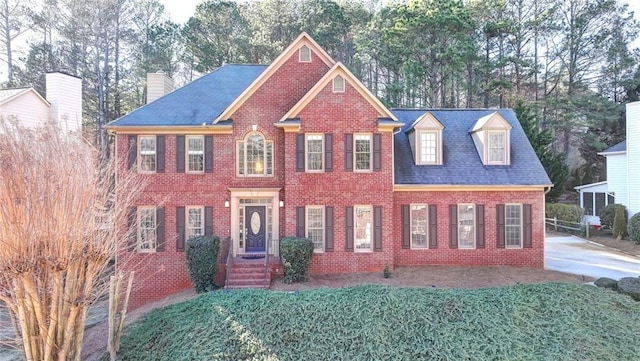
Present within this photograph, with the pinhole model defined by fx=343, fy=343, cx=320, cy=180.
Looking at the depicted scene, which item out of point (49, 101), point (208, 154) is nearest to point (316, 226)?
point (208, 154)

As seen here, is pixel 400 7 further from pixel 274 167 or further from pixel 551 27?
pixel 274 167

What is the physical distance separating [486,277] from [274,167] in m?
8.59

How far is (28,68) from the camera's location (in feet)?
87.9

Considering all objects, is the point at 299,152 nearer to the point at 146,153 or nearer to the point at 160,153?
the point at 160,153

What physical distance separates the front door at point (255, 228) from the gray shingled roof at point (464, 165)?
18.0ft

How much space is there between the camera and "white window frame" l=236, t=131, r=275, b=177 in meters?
13.0

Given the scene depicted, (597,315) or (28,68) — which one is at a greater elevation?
(28,68)

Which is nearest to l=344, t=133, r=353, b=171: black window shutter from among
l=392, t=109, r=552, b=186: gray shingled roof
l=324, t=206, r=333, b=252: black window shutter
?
l=324, t=206, r=333, b=252: black window shutter

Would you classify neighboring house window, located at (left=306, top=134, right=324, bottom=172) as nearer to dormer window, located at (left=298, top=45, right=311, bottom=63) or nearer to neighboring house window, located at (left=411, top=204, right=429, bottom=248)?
dormer window, located at (left=298, top=45, right=311, bottom=63)

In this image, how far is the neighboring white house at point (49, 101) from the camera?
57.9 feet

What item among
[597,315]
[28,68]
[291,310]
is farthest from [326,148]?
[28,68]

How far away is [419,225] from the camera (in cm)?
1338

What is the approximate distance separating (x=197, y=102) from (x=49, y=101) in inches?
465

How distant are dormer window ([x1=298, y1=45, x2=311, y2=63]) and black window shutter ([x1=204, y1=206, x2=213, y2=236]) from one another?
6.70 m
